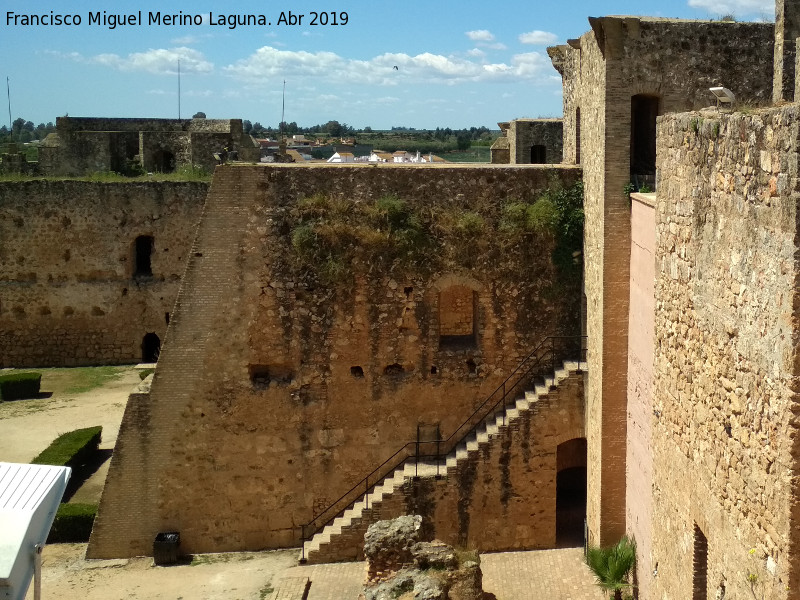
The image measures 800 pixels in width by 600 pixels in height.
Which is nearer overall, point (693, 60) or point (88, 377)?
point (693, 60)

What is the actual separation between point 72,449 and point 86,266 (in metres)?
9.51

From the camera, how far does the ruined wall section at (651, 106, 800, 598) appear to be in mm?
5637

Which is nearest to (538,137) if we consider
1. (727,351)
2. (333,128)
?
(727,351)

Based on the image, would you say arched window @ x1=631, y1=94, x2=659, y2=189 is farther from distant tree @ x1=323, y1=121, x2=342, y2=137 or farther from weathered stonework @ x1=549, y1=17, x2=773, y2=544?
distant tree @ x1=323, y1=121, x2=342, y2=137

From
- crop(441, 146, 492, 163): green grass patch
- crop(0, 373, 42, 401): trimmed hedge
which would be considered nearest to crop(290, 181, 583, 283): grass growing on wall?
crop(0, 373, 42, 401): trimmed hedge

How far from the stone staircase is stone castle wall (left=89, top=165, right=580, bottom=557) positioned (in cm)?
71

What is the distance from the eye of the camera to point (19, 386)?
24438 mm

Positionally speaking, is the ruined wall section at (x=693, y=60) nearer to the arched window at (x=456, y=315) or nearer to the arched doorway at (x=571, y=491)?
the arched window at (x=456, y=315)

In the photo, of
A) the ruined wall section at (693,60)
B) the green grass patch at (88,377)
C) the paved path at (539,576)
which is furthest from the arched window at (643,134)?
the green grass patch at (88,377)

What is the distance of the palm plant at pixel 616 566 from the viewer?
11789 mm

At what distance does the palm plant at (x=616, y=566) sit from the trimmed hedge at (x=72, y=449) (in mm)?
10543

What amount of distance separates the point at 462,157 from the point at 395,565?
136ft

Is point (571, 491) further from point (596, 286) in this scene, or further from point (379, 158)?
point (379, 158)

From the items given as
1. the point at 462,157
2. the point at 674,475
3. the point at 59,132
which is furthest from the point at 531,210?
the point at 462,157
